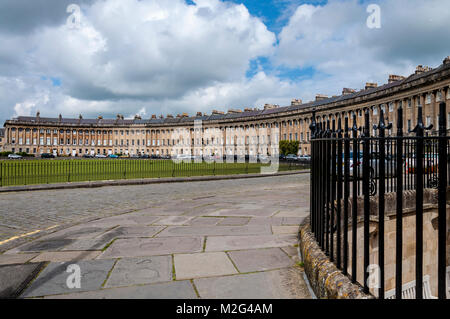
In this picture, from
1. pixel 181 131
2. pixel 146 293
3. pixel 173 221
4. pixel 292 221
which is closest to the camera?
pixel 146 293

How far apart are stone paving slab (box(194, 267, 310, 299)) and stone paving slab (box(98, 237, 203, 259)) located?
1023mm

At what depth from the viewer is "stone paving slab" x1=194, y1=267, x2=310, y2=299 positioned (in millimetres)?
2576

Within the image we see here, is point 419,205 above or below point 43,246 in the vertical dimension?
above

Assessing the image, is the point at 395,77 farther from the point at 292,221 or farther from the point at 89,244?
the point at 89,244

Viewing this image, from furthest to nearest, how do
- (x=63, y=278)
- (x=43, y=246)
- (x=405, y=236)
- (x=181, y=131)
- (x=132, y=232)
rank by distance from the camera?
(x=181, y=131) < (x=405, y=236) < (x=132, y=232) < (x=43, y=246) < (x=63, y=278)

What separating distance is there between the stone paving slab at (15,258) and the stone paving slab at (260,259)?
2437 millimetres

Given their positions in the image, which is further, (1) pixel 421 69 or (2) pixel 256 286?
(1) pixel 421 69

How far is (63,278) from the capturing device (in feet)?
9.71

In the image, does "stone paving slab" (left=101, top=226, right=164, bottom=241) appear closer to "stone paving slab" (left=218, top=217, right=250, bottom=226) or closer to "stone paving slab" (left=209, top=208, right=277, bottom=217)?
"stone paving slab" (left=218, top=217, right=250, bottom=226)

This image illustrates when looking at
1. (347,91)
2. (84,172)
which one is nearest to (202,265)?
(84,172)

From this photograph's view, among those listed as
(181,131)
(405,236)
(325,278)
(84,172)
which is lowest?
(405,236)

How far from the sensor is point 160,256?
3617 mm

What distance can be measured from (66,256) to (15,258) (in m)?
0.62

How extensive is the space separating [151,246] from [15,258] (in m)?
1.61
